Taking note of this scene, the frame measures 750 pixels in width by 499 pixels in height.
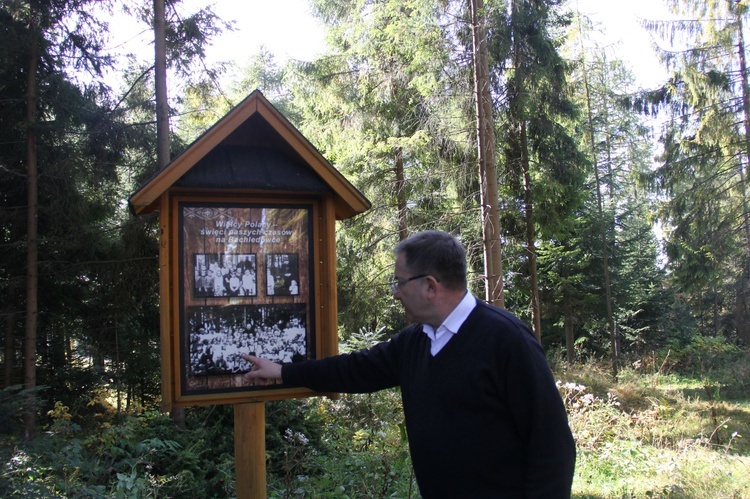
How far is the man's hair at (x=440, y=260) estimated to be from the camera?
235 cm

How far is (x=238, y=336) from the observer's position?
299 centimetres

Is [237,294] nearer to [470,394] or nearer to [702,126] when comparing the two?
[470,394]

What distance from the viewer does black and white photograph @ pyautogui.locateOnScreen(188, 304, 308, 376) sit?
9.67ft

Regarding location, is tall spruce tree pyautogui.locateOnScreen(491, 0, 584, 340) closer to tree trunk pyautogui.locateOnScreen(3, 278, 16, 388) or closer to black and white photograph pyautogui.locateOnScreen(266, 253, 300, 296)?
black and white photograph pyautogui.locateOnScreen(266, 253, 300, 296)

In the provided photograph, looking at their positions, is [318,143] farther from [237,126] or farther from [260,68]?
[260,68]

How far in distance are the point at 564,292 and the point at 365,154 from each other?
9629 mm

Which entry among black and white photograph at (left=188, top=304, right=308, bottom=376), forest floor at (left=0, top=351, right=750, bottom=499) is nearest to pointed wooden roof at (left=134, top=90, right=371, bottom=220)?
black and white photograph at (left=188, top=304, right=308, bottom=376)

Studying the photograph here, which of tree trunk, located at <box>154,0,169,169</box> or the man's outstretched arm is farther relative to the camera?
tree trunk, located at <box>154,0,169,169</box>

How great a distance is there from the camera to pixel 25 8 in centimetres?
994

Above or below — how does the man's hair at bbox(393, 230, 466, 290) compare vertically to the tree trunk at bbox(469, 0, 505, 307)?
below

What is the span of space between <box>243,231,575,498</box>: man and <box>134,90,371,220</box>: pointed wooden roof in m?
A: 0.87

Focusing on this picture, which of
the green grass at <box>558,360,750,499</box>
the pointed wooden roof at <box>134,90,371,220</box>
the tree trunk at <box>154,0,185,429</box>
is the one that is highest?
the tree trunk at <box>154,0,185,429</box>

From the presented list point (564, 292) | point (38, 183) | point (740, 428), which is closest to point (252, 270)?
point (38, 183)

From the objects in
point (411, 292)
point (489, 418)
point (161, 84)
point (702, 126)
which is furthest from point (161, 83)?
point (702, 126)
